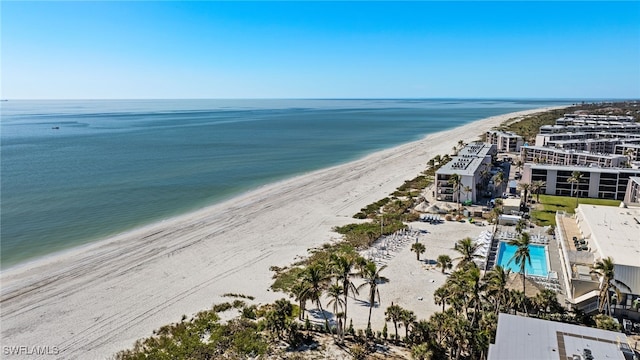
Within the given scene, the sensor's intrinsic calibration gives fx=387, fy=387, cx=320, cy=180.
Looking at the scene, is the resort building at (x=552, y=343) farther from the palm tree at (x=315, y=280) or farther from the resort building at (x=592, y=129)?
the resort building at (x=592, y=129)

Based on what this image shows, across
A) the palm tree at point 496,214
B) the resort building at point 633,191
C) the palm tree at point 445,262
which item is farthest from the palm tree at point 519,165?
the palm tree at point 445,262

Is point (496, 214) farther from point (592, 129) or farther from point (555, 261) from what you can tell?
point (592, 129)

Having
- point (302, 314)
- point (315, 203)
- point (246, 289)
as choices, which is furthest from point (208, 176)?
point (302, 314)

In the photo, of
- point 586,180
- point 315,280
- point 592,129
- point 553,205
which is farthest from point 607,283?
point 592,129

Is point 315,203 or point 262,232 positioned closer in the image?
point 262,232

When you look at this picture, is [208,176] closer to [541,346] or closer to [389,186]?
[389,186]

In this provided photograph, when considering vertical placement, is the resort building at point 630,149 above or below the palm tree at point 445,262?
above
